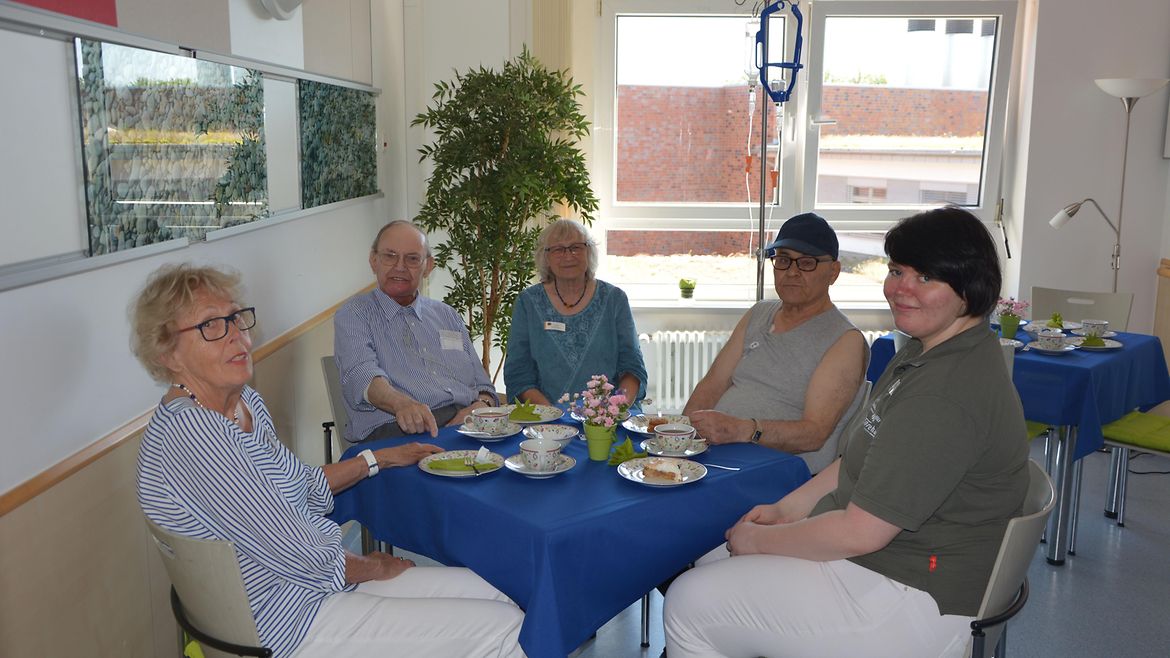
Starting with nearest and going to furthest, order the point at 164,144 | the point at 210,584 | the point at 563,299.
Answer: the point at 210,584 < the point at 164,144 < the point at 563,299

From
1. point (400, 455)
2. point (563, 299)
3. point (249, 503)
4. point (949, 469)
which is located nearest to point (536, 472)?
point (400, 455)

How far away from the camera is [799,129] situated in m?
5.60

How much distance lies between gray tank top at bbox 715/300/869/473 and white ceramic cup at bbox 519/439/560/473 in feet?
2.68

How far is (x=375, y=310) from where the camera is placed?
312cm

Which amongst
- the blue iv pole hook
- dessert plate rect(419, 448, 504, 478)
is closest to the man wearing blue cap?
dessert plate rect(419, 448, 504, 478)

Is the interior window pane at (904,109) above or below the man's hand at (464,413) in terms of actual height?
above

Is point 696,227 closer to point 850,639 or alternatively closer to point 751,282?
point 751,282

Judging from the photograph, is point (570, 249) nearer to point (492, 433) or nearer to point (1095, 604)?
point (492, 433)

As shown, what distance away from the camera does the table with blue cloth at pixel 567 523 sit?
1914 millimetres

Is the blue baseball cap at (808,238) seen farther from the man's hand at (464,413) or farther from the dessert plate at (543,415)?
the man's hand at (464,413)

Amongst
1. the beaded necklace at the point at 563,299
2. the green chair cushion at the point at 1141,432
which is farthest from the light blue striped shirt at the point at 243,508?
the green chair cushion at the point at 1141,432

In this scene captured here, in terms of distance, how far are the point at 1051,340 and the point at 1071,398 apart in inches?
13.5

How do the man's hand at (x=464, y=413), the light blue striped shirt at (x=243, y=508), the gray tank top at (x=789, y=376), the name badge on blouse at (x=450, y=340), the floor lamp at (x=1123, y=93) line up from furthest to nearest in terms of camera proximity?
the floor lamp at (x=1123, y=93) < the name badge on blouse at (x=450, y=340) < the man's hand at (x=464, y=413) < the gray tank top at (x=789, y=376) < the light blue striped shirt at (x=243, y=508)

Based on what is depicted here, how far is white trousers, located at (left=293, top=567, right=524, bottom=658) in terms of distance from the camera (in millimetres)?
1908
